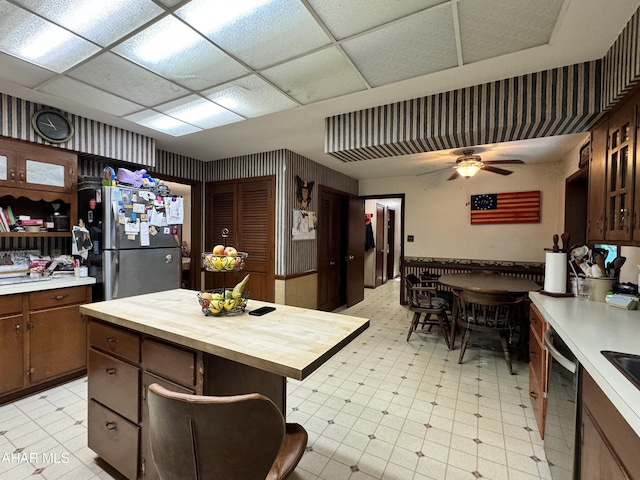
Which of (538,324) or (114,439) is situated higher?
(538,324)

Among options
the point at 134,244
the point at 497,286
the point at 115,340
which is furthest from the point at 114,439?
the point at 497,286

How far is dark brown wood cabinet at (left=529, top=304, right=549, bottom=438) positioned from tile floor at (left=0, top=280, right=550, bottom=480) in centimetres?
18

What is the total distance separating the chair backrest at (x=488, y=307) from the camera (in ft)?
9.42

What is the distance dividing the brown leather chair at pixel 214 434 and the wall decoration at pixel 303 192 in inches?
138

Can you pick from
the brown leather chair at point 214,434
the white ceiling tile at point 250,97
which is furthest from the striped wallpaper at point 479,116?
the brown leather chair at point 214,434

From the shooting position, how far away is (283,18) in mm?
1453

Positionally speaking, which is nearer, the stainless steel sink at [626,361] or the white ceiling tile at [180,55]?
the stainless steel sink at [626,361]

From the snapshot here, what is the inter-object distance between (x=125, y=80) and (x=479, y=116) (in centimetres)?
263

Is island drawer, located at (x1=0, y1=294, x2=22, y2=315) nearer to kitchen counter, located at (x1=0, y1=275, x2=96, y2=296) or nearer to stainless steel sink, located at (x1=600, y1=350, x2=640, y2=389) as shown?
kitchen counter, located at (x1=0, y1=275, x2=96, y2=296)

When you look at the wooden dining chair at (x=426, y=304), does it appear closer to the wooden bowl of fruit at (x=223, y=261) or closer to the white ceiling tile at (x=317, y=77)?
the white ceiling tile at (x=317, y=77)

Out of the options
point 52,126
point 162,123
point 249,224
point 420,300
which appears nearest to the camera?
point 52,126

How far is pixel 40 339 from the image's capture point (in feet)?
8.17

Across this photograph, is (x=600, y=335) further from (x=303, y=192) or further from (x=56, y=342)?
(x=56, y=342)

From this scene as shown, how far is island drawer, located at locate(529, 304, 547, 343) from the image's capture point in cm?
190
